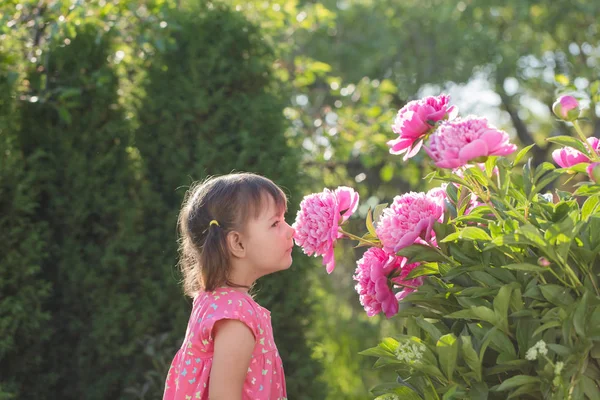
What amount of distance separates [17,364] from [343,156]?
264 cm

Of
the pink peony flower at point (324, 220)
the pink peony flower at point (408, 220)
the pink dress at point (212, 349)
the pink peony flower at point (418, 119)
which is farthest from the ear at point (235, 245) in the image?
the pink peony flower at point (418, 119)

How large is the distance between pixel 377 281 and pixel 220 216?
1.71 feet

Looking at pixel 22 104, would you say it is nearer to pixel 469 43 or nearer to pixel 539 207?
pixel 539 207

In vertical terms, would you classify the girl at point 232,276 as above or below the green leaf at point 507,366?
below

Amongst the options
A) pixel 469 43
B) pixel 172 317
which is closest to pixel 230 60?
pixel 172 317

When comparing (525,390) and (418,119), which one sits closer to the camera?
(525,390)

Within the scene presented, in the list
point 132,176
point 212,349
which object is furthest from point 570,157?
point 132,176

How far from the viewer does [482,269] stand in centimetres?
172

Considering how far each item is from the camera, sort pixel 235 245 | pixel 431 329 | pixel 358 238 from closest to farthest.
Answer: pixel 431 329
pixel 358 238
pixel 235 245

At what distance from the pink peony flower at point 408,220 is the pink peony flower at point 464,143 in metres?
0.26

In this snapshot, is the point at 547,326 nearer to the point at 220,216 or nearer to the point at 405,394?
the point at 405,394

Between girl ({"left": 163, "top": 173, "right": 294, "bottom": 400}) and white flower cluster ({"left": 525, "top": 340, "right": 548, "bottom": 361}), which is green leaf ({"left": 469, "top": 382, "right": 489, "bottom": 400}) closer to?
white flower cluster ({"left": 525, "top": 340, "right": 548, "bottom": 361})

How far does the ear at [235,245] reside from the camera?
2.15 meters

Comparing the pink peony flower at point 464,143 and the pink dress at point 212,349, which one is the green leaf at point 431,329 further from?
the pink dress at point 212,349
